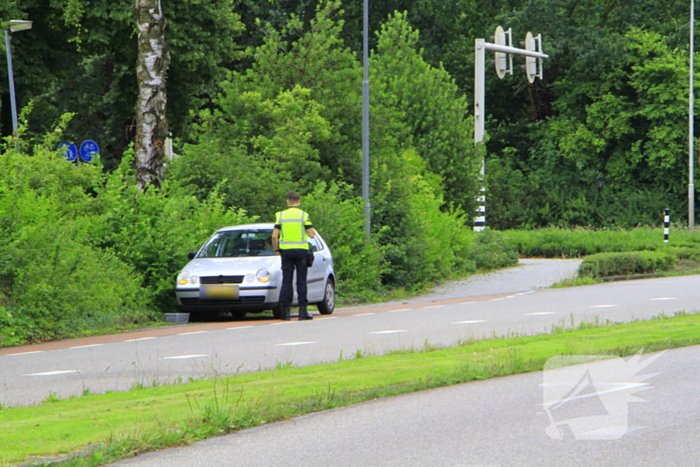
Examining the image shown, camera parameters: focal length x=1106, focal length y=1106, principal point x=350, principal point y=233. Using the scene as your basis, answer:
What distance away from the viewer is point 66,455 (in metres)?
6.48

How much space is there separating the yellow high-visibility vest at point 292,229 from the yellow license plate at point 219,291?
100 centimetres

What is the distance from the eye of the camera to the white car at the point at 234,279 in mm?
16906

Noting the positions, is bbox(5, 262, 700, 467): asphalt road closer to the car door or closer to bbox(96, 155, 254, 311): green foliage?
the car door

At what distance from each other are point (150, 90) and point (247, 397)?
41.6 feet

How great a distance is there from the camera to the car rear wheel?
739 inches

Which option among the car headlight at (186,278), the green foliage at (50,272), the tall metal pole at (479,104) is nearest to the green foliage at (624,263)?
the tall metal pole at (479,104)

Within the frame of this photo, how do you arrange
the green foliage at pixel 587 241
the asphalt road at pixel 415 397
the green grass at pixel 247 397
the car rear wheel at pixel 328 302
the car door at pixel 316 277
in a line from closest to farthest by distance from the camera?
the asphalt road at pixel 415 397, the green grass at pixel 247 397, the car door at pixel 316 277, the car rear wheel at pixel 328 302, the green foliage at pixel 587 241

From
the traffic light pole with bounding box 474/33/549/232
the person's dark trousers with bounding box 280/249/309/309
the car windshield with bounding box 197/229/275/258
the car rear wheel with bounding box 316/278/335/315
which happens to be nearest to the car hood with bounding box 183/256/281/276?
the car windshield with bounding box 197/229/275/258

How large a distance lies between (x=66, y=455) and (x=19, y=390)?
3621mm

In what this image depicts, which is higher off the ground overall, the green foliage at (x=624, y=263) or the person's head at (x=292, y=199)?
the person's head at (x=292, y=199)

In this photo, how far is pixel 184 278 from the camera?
1709cm

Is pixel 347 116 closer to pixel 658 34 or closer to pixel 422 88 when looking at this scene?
pixel 422 88

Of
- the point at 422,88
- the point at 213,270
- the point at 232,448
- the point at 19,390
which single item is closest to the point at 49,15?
the point at 422,88

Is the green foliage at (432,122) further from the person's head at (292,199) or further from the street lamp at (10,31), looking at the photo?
the person's head at (292,199)
